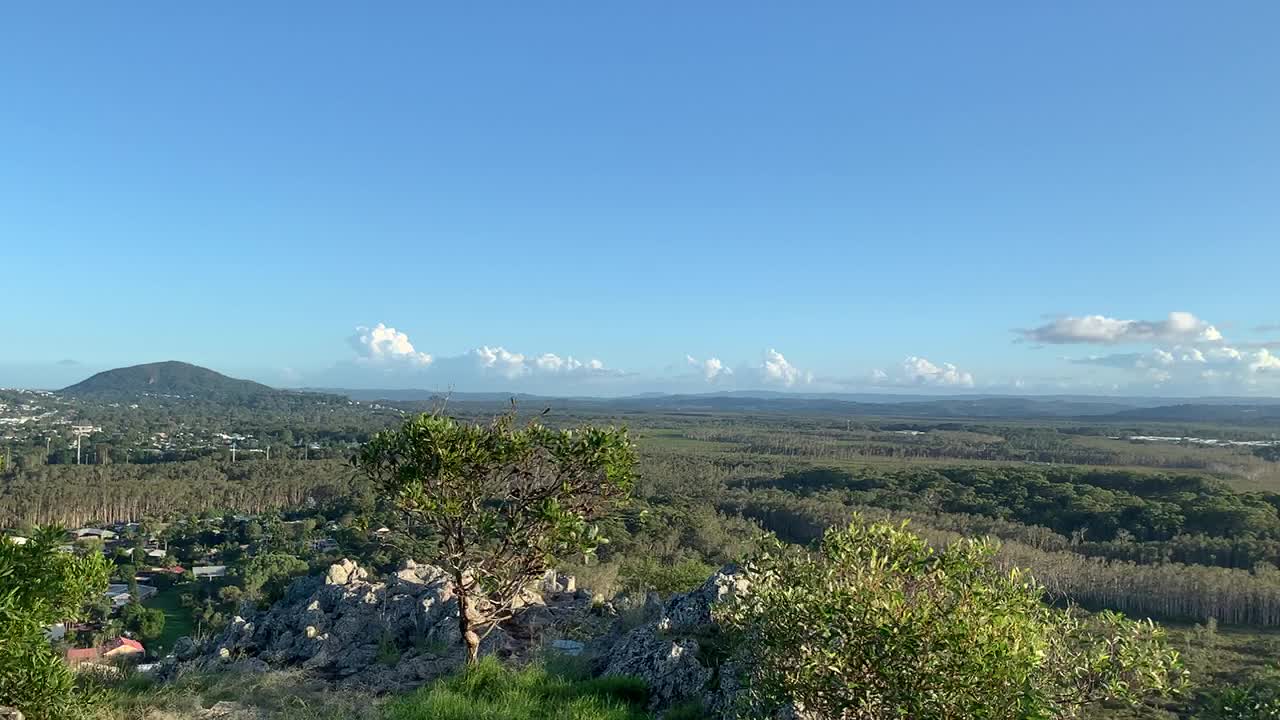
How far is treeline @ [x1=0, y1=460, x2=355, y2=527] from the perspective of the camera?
315 ft

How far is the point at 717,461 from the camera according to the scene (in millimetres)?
168500

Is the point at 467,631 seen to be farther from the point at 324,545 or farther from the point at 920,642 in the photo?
the point at 324,545

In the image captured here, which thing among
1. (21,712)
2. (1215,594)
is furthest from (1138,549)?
(21,712)

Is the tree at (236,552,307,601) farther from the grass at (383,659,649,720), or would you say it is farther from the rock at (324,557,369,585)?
the grass at (383,659,649,720)

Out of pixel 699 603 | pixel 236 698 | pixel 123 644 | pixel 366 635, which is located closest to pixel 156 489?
pixel 123 644

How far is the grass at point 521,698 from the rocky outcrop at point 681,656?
0.49m

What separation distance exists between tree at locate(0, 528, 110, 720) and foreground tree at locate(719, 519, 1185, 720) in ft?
28.1

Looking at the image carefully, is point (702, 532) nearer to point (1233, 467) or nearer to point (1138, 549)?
point (1138, 549)

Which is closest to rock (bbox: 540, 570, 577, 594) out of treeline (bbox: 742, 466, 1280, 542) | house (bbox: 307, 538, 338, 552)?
house (bbox: 307, 538, 338, 552)

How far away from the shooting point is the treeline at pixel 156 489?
95994 mm

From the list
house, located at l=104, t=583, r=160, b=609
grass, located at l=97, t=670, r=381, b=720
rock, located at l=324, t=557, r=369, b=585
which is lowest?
house, located at l=104, t=583, r=160, b=609

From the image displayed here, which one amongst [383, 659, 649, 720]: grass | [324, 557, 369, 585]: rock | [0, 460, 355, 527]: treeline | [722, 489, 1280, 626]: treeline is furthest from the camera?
[0, 460, 355, 527]: treeline

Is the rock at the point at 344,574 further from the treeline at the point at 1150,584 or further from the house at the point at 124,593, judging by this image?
the treeline at the point at 1150,584

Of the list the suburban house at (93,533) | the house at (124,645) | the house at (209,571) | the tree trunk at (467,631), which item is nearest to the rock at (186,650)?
the tree trunk at (467,631)
